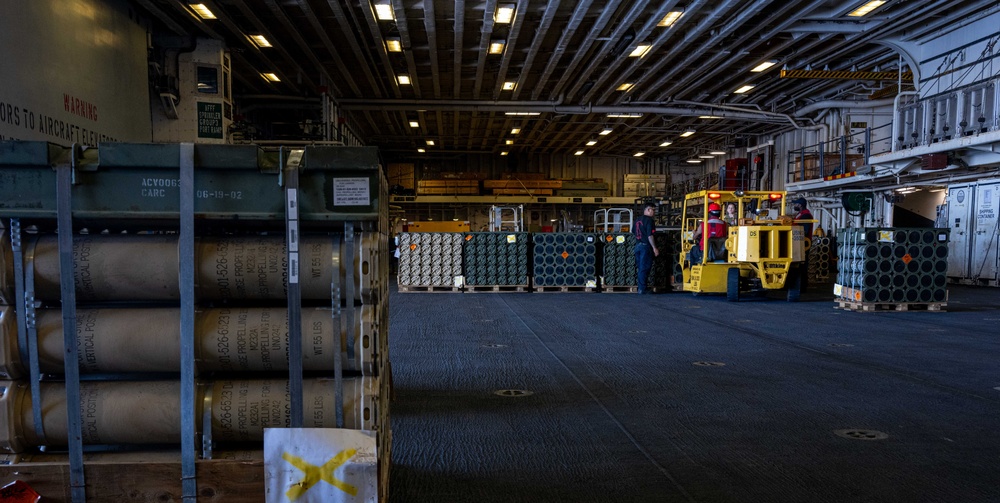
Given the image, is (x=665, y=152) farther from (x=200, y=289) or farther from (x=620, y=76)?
(x=200, y=289)

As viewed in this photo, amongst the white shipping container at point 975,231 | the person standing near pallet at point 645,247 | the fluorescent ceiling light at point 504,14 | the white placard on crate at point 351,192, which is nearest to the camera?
the white placard on crate at point 351,192

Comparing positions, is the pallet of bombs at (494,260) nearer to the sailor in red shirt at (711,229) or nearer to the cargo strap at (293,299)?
the sailor in red shirt at (711,229)

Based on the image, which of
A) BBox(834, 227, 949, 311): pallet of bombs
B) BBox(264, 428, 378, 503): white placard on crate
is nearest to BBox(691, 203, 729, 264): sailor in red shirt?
BBox(834, 227, 949, 311): pallet of bombs

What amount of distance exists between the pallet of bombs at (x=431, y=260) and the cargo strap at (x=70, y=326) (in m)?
13.0

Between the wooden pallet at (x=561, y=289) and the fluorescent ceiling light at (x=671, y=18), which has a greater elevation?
the fluorescent ceiling light at (x=671, y=18)

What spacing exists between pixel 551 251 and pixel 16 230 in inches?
534

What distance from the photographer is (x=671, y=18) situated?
42.8ft

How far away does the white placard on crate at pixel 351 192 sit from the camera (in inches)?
105

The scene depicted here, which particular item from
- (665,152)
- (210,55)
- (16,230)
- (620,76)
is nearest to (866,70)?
(620,76)

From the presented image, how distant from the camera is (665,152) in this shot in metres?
33.3

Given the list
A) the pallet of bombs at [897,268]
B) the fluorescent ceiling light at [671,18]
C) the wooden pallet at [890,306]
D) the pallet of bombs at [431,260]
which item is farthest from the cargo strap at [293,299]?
the pallet of bombs at [431,260]

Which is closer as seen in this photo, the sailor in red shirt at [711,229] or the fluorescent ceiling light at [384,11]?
the fluorescent ceiling light at [384,11]

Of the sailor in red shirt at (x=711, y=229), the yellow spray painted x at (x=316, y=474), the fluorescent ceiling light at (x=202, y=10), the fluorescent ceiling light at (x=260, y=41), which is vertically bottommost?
the yellow spray painted x at (x=316, y=474)

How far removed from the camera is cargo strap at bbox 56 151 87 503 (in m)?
2.56
